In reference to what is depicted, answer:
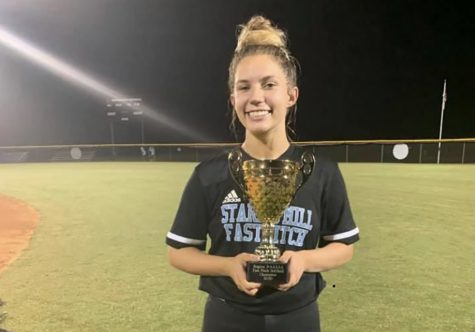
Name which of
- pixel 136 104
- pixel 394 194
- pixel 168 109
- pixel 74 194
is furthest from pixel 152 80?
pixel 394 194

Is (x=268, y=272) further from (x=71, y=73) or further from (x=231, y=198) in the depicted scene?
(x=71, y=73)

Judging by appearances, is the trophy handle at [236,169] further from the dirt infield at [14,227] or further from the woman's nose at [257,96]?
the dirt infield at [14,227]

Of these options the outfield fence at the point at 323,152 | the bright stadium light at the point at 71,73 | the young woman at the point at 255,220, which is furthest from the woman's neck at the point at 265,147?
the bright stadium light at the point at 71,73

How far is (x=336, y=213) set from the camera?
1.56 m

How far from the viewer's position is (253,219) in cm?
153

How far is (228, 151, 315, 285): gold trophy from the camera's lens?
4.59 feet

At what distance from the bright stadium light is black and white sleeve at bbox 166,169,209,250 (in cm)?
3433

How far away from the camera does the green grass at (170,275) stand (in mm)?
3502

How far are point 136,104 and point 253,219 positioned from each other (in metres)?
31.6

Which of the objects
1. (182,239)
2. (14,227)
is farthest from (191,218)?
(14,227)

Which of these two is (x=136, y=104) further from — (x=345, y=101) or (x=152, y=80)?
(x=345, y=101)

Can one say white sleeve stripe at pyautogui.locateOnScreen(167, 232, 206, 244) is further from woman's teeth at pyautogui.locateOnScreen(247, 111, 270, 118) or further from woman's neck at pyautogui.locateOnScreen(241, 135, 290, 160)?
woman's teeth at pyautogui.locateOnScreen(247, 111, 270, 118)

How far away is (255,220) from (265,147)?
0.88ft

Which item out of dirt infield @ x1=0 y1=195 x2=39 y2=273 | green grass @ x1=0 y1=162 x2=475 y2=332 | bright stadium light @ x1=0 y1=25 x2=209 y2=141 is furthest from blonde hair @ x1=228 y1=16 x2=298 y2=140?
bright stadium light @ x1=0 y1=25 x2=209 y2=141
